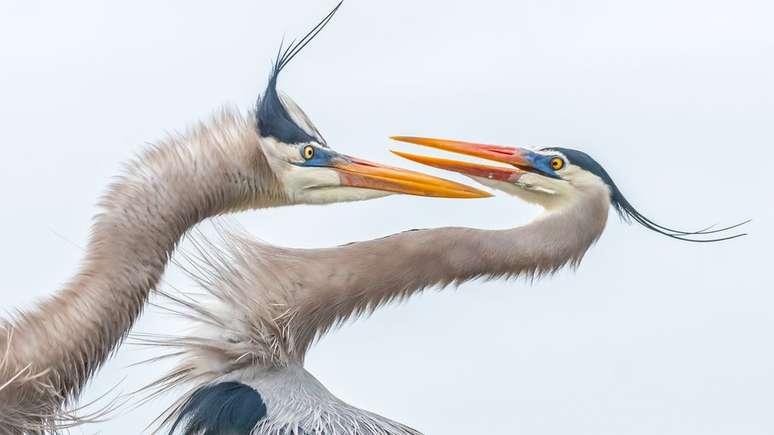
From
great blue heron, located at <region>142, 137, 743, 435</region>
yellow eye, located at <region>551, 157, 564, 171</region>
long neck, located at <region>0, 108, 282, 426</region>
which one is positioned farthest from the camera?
yellow eye, located at <region>551, 157, 564, 171</region>

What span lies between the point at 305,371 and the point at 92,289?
1.26 m

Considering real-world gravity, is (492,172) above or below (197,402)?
above

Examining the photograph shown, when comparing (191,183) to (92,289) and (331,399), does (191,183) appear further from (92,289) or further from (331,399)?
(331,399)

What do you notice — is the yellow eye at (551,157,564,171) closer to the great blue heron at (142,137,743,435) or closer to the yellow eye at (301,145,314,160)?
the great blue heron at (142,137,743,435)

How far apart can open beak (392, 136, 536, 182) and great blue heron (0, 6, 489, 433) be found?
1.19ft

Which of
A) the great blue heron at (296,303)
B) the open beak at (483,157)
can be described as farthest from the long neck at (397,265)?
the open beak at (483,157)

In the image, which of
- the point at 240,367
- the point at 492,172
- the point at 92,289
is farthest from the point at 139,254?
the point at 492,172

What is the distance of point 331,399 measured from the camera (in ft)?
25.3

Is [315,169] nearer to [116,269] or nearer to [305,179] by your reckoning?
[305,179]

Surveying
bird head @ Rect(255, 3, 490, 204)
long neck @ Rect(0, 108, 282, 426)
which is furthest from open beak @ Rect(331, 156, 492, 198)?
long neck @ Rect(0, 108, 282, 426)

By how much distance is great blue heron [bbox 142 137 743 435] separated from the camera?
7.50 meters

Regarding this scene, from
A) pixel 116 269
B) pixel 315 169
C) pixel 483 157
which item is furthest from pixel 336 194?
pixel 116 269

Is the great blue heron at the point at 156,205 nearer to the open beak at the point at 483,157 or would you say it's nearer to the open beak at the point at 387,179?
the open beak at the point at 387,179

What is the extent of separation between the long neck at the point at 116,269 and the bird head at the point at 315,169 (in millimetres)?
252
